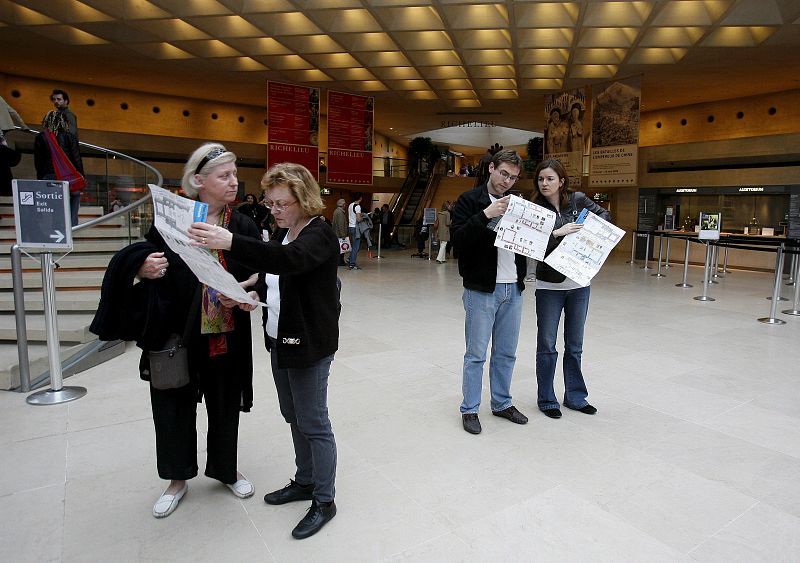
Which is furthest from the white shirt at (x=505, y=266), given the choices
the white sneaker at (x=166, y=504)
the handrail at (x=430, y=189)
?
the handrail at (x=430, y=189)

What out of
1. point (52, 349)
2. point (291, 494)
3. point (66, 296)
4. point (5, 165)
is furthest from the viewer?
point (66, 296)

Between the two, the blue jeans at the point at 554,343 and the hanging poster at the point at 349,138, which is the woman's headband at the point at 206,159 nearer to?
the blue jeans at the point at 554,343

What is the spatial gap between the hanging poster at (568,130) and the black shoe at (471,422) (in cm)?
1199

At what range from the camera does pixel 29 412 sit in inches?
139

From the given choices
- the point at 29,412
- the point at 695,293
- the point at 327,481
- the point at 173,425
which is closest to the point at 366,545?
the point at 327,481

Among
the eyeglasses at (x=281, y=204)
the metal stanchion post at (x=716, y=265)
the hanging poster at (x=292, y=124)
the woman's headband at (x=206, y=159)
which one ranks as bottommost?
the metal stanchion post at (x=716, y=265)

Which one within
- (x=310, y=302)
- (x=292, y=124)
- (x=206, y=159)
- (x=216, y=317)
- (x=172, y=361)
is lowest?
(x=172, y=361)

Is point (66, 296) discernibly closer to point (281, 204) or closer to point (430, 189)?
point (281, 204)

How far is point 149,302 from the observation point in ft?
6.88

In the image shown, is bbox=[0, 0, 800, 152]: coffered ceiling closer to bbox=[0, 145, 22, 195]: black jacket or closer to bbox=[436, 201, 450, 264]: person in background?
bbox=[436, 201, 450, 264]: person in background

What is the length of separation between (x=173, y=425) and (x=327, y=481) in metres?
0.72

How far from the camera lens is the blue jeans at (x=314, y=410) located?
215cm

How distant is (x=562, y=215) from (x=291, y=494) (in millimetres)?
2304

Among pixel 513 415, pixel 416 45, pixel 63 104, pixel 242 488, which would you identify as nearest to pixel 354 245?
pixel 416 45
